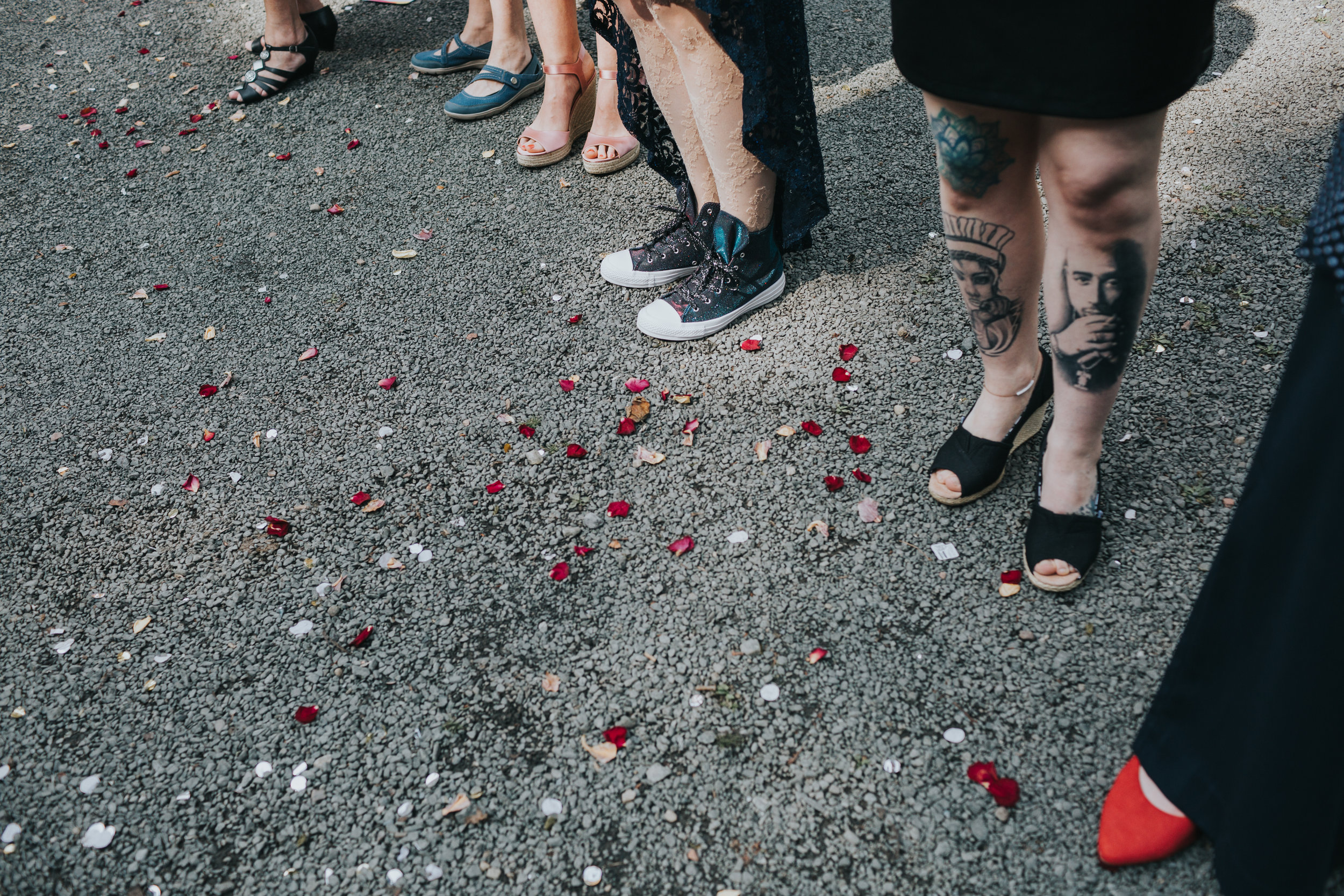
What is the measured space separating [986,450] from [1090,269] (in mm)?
523

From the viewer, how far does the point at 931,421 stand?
2041 millimetres

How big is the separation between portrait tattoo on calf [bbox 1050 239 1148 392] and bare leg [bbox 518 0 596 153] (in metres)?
2.20

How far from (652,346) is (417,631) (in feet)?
3.37

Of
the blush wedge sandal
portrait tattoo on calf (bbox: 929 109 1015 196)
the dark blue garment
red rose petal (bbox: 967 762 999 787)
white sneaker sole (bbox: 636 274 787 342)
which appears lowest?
red rose petal (bbox: 967 762 999 787)

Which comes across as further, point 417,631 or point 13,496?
point 13,496

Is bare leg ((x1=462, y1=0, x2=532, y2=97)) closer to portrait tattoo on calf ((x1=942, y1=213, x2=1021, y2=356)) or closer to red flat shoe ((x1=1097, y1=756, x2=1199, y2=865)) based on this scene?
portrait tattoo on calf ((x1=942, y1=213, x2=1021, y2=356))

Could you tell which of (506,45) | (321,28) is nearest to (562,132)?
(506,45)

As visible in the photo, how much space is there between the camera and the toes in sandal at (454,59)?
12.2 feet

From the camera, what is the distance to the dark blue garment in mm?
817

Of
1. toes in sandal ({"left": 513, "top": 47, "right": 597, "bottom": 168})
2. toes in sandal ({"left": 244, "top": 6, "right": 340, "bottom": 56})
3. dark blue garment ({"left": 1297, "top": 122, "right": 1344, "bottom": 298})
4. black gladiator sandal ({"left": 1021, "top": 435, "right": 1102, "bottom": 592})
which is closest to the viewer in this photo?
dark blue garment ({"left": 1297, "top": 122, "right": 1344, "bottom": 298})

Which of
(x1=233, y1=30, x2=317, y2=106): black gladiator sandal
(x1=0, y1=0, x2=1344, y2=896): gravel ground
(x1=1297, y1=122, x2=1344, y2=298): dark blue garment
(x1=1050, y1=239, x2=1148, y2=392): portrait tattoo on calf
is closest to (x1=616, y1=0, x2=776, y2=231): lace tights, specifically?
(x1=0, y1=0, x2=1344, y2=896): gravel ground

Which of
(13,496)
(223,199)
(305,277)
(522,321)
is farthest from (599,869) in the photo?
(223,199)

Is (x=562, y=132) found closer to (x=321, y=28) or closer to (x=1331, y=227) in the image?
(x=321, y=28)

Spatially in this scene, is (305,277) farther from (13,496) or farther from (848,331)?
(848,331)
